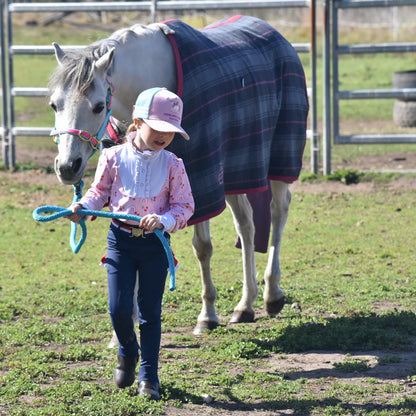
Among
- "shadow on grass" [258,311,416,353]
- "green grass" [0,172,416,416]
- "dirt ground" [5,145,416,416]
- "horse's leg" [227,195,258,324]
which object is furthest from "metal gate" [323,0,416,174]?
"shadow on grass" [258,311,416,353]

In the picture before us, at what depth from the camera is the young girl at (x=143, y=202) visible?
3.77m

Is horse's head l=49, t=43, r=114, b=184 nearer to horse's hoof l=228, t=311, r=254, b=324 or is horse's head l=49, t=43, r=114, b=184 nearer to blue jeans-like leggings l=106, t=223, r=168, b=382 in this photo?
blue jeans-like leggings l=106, t=223, r=168, b=382

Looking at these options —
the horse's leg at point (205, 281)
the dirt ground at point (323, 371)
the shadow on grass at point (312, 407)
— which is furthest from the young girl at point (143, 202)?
the horse's leg at point (205, 281)

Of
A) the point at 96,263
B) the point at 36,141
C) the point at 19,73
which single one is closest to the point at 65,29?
the point at 19,73

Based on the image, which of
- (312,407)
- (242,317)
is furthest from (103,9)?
(312,407)

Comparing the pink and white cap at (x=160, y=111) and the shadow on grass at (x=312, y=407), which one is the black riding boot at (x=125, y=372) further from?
the pink and white cap at (x=160, y=111)

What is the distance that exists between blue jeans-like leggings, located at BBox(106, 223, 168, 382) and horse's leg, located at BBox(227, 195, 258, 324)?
1577mm

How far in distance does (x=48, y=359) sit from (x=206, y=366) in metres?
0.91

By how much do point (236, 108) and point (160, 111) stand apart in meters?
1.47

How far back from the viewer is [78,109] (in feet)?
13.5

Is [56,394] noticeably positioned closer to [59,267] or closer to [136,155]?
[136,155]

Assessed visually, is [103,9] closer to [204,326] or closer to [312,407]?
[204,326]

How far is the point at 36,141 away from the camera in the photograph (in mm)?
12828

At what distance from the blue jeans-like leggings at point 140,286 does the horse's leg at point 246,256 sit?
1577 mm
